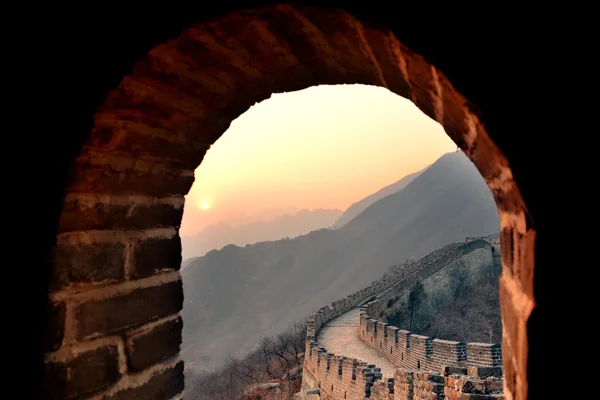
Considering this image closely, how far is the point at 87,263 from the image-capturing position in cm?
147

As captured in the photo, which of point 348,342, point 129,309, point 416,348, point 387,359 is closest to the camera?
point 129,309

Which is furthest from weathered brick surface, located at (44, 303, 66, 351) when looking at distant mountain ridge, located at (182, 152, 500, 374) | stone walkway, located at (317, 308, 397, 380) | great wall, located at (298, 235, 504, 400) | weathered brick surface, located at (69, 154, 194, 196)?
distant mountain ridge, located at (182, 152, 500, 374)

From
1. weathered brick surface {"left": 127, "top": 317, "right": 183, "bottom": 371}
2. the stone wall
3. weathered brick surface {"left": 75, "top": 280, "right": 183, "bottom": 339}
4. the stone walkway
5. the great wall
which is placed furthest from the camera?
the stone walkway

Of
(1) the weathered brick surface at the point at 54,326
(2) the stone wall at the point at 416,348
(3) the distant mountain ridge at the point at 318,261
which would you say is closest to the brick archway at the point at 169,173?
(1) the weathered brick surface at the point at 54,326

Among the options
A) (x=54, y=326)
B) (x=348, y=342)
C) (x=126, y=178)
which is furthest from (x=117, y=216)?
(x=348, y=342)

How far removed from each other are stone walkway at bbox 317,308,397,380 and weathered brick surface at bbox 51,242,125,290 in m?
11.0

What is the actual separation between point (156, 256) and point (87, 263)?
0.94ft

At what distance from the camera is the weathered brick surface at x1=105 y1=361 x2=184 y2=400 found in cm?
155

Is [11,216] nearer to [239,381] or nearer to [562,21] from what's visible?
[562,21]

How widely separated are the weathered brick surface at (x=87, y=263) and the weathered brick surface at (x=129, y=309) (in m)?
0.08

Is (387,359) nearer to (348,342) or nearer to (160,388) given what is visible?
(348,342)

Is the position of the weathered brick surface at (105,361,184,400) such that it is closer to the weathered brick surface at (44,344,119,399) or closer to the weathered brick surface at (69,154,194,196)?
the weathered brick surface at (44,344,119,399)

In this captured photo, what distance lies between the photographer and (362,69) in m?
1.41

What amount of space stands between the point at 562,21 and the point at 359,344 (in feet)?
51.1
